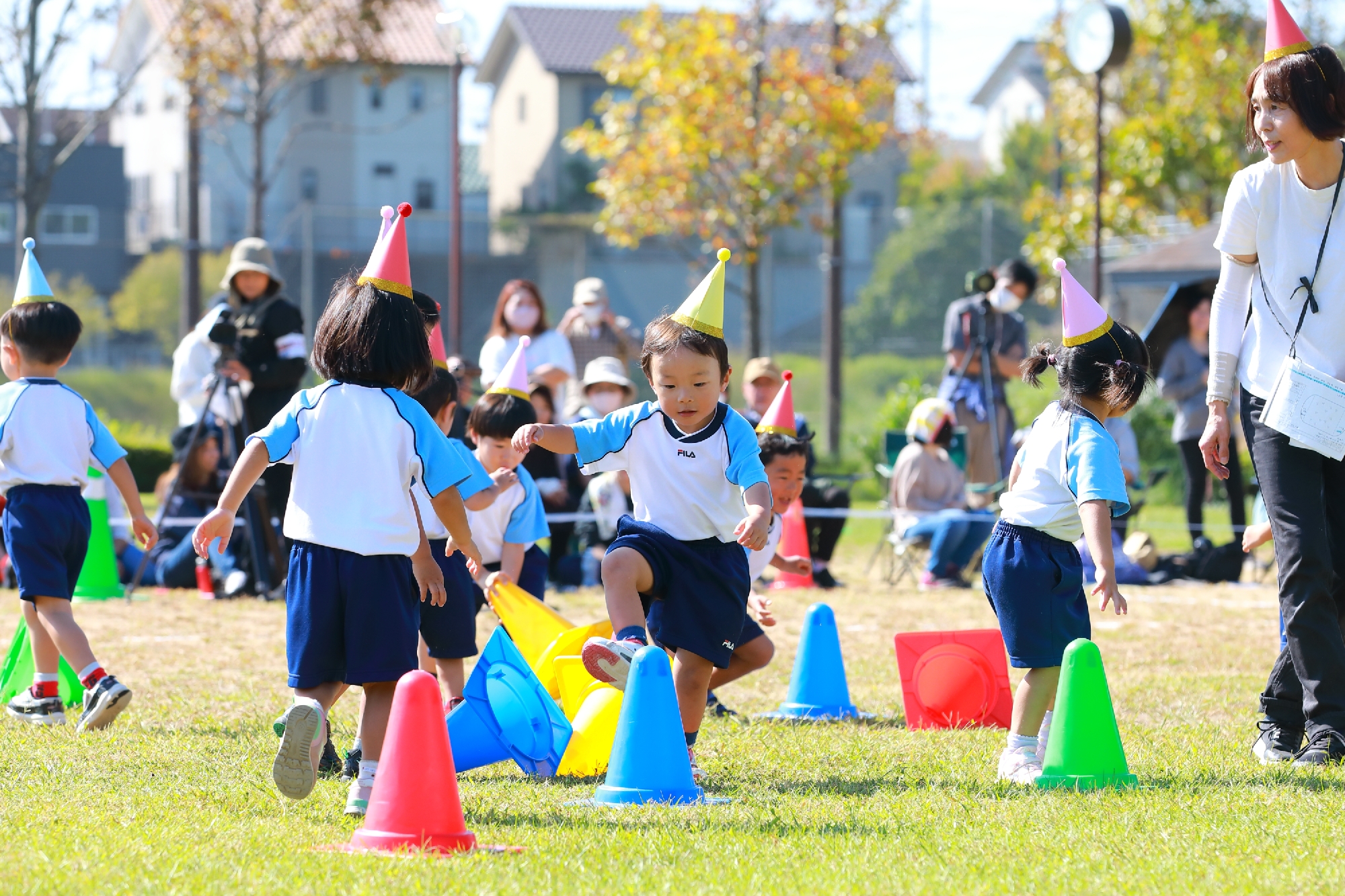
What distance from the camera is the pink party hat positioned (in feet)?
16.2

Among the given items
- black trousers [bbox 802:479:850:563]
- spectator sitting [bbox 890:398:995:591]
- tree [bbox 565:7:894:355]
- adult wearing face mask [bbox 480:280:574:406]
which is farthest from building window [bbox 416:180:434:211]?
spectator sitting [bbox 890:398:995:591]

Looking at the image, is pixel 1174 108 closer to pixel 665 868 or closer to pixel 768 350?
pixel 768 350

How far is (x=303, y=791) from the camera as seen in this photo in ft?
13.1

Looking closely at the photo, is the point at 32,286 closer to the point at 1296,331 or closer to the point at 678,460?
the point at 678,460

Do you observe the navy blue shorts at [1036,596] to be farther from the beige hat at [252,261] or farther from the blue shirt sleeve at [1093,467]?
the beige hat at [252,261]

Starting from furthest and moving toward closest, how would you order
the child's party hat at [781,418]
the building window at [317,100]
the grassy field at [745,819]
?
1. the building window at [317,100]
2. the child's party hat at [781,418]
3. the grassy field at [745,819]

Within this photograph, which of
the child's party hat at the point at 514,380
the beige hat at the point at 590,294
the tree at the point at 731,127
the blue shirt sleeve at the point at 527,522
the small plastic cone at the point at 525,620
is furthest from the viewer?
the tree at the point at 731,127

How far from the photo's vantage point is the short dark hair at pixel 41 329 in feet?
19.7

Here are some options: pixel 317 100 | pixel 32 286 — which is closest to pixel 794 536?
pixel 32 286

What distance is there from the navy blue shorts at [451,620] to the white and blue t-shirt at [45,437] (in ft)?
4.73

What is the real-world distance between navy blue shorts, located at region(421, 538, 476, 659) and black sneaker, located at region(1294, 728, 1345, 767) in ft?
9.13

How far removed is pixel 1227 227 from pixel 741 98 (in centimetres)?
1563

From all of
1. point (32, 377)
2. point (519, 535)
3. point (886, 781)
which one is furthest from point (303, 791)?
point (32, 377)

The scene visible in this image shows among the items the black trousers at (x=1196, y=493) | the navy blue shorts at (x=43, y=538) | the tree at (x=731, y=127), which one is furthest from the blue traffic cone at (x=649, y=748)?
the tree at (x=731, y=127)
